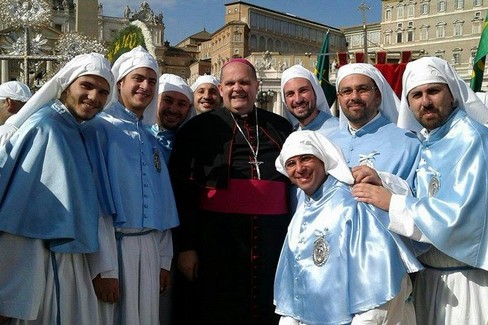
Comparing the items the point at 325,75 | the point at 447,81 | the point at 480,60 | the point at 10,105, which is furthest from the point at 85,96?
the point at 325,75

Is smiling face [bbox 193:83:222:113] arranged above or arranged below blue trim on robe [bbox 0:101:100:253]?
above

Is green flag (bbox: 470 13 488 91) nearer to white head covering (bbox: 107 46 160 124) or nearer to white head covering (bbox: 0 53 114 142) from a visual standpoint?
white head covering (bbox: 107 46 160 124)

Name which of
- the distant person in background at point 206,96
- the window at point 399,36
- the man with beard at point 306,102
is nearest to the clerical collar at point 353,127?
the man with beard at point 306,102

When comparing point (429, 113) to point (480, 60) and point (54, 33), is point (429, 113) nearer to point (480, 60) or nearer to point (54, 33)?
point (480, 60)

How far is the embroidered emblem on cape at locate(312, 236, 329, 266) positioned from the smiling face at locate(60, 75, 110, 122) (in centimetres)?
172

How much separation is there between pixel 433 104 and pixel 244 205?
5.46ft

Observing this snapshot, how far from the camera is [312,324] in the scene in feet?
10.1

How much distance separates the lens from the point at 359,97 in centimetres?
376

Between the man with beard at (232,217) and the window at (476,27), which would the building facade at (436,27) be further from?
the man with beard at (232,217)

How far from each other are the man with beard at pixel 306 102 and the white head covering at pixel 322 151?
1.31 metres

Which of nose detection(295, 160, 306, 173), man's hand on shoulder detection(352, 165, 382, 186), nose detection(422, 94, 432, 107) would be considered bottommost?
man's hand on shoulder detection(352, 165, 382, 186)

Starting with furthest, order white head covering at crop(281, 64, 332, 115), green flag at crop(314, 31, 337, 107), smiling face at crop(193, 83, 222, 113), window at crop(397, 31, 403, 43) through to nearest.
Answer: window at crop(397, 31, 403, 43) < green flag at crop(314, 31, 337, 107) < smiling face at crop(193, 83, 222, 113) < white head covering at crop(281, 64, 332, 115)

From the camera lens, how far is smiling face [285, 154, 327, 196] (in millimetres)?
3135

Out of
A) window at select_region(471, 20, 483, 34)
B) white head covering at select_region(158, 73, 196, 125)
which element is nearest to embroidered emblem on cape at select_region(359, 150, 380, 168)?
white head covering at select_region(158, 73, 196, 125)
